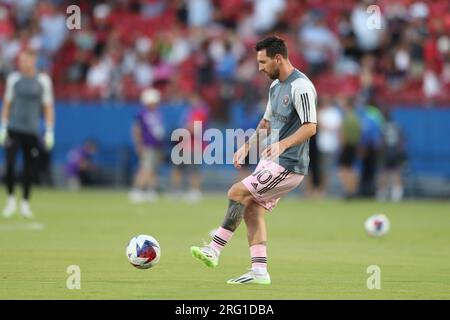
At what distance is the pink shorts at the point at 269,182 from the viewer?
40.7ft

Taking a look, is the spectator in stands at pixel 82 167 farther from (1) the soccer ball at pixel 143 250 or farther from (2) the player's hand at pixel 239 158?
(2) the player's hand at pixel 239 158

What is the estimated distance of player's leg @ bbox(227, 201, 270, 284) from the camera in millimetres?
12367

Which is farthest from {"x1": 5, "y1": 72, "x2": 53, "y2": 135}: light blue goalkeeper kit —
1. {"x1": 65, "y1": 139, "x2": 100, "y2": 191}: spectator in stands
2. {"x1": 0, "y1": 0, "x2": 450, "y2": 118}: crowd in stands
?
{"x1": 65, "y1": 139, "x2": 100, "y2": 191}: spectator in stands

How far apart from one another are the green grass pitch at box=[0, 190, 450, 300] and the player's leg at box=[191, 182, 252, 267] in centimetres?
29

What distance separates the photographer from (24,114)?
21141 mm

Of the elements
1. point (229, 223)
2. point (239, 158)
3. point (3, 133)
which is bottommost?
point (229, 223)

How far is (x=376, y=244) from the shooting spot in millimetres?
17797

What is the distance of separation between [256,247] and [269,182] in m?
0.74

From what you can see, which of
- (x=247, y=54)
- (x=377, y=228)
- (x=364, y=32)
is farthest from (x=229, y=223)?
(x=247, y=54)

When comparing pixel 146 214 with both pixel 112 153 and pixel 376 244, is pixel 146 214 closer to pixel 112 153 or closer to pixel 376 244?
pixel 376 244

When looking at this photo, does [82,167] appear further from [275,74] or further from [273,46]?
[273,46]

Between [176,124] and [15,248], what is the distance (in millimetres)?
16691
